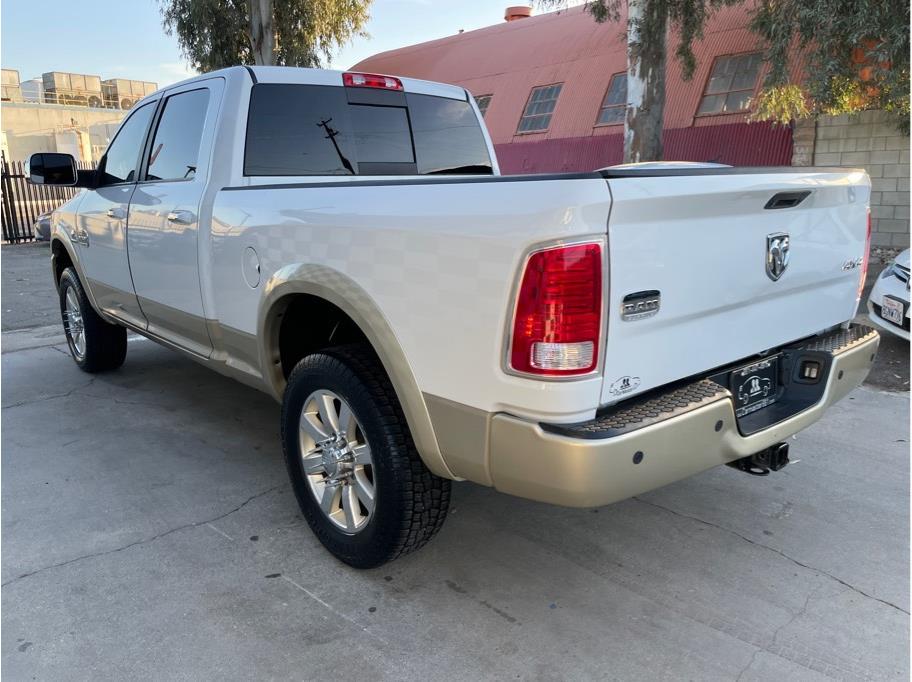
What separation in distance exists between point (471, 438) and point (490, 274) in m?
0.51

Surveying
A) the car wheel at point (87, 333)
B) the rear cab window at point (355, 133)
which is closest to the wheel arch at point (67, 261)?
the car wheel at point (87, 333)

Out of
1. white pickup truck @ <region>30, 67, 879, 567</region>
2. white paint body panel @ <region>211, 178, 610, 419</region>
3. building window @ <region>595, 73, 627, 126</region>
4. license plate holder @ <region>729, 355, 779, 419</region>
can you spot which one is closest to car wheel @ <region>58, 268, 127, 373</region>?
white pickup truck @ <region>30, 67, 879, 567</region>

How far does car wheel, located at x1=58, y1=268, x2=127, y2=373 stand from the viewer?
5234 millimetres

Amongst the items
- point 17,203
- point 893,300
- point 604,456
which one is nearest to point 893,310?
point 893,300

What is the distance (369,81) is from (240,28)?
1718cm

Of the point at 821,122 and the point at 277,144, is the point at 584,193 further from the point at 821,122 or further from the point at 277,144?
the point at 821,122

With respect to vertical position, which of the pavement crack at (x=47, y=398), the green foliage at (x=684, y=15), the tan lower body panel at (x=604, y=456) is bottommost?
the pavement crack at (x=47, y=398)

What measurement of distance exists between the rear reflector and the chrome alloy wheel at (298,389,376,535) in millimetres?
1904

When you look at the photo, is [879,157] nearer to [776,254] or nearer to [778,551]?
[778,551]

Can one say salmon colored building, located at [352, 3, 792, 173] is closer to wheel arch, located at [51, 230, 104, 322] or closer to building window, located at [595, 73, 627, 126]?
building window, located at [595, 73, 627, 126]

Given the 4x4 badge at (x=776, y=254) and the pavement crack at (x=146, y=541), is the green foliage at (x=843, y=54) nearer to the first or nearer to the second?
the 4x4 badge at (x=776, y=254)

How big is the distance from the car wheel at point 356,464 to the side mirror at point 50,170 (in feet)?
8.83

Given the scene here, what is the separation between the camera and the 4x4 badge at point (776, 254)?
8.09 feet

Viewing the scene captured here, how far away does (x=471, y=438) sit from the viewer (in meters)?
2.20
